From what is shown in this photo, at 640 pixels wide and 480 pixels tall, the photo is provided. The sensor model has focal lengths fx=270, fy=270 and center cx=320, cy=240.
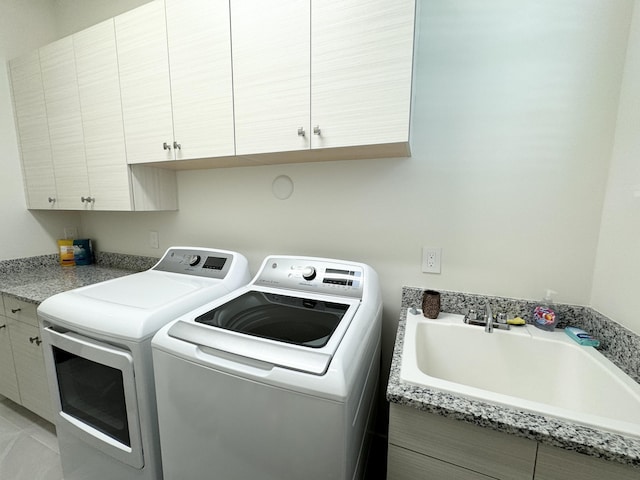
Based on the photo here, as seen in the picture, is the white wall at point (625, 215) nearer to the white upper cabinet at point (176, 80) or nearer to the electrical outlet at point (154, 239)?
the white upper cabinet at point (176, 80)

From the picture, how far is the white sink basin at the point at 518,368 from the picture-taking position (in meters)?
0.76

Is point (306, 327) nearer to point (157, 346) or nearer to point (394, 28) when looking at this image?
point (157, 346)

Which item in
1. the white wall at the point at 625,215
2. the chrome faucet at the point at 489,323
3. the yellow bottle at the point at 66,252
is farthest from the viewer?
the yellow bottle at the point at 66,252

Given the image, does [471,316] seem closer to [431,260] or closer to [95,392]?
[431,260]

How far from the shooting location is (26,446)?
61.9 inches

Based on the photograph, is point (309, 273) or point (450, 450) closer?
point (450, 450)

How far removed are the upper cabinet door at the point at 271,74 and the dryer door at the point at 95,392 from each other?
988mm

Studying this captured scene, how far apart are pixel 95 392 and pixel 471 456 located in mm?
1393

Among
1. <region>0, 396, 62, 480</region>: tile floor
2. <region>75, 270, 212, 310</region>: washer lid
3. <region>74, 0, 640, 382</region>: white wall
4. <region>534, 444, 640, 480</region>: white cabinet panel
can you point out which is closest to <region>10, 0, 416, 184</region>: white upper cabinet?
<region>74, 0, 640, 382</region>: white wall

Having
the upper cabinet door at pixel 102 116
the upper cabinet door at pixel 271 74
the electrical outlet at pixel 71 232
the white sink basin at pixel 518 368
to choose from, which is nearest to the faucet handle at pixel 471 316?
the white sink basin at pixel 518 368

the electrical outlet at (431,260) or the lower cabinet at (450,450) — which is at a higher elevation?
the electrical outlet at (431,260)

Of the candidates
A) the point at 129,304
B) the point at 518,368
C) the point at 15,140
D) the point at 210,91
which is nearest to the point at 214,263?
the point at 129,304

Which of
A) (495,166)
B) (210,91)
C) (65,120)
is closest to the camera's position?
(495,166)

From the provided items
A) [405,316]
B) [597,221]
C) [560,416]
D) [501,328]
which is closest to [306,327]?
[405,316]
